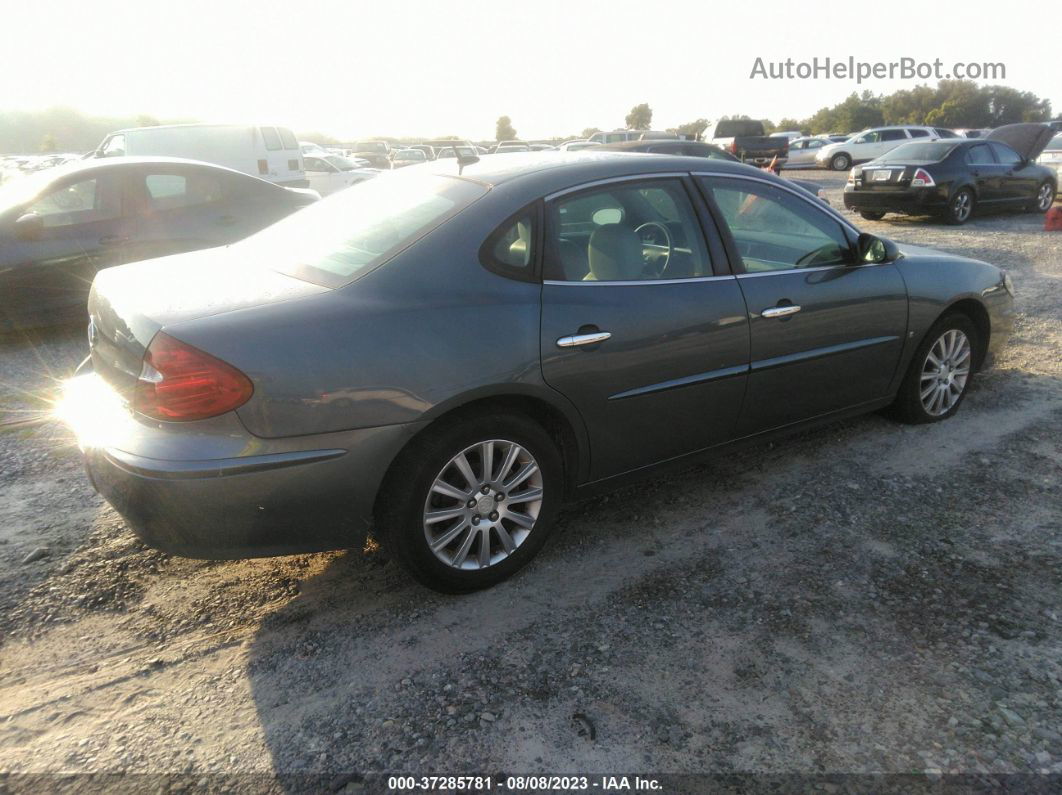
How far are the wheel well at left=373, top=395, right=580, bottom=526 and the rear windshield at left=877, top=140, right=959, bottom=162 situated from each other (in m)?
12.9

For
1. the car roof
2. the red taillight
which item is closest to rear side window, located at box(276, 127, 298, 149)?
the car roof

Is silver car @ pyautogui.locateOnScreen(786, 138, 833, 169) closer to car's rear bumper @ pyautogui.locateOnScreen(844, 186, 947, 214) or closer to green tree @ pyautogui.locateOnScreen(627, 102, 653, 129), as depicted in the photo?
car's rear bumper @ pyautogui.locateOnScreen(844, 186, 947, 214)

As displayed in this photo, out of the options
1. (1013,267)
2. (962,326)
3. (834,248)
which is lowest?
(1013,267)

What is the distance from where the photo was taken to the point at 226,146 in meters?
14.1

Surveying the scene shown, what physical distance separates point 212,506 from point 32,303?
488 cm

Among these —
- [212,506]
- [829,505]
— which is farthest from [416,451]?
[829,505]

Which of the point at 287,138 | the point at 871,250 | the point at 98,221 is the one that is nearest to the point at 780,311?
A: the point at 871,250

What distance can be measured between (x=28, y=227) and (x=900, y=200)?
1268 centimetres

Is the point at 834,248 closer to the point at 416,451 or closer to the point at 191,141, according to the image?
the point at 416,451

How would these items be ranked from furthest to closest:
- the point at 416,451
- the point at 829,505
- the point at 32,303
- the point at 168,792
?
the point at 32,303, the point at 829,505, the point at 416,451, the point at 168,792

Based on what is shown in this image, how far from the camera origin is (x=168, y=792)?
6.98 feet

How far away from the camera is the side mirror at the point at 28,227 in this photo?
243 inches

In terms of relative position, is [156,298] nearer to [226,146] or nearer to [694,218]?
[694,218]

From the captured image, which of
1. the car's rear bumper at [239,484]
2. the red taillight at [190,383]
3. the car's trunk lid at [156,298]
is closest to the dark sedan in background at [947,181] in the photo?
the car's trunk lid at [156,298]
